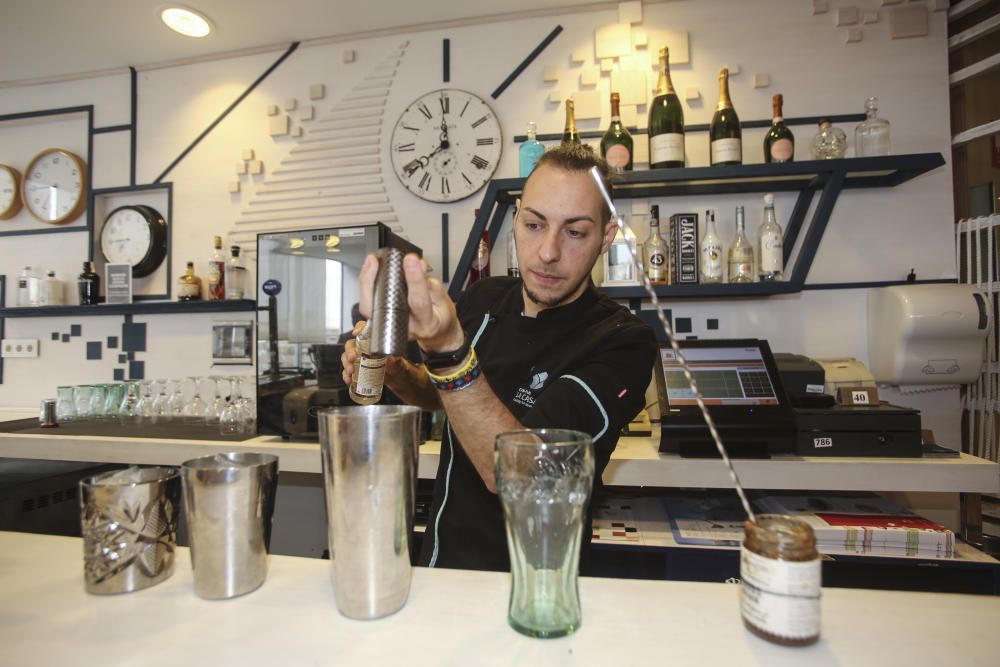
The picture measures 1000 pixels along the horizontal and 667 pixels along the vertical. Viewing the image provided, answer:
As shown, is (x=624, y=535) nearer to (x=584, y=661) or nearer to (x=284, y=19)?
(x=584, y=661)

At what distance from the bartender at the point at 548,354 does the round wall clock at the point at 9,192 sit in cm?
301

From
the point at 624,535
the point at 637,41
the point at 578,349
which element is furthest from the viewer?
the point at 637,41

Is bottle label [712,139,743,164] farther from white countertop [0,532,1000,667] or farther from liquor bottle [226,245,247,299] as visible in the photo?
liquor bottle [226,245,247,299]

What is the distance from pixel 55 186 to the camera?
2.91 metres

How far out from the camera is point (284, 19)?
2441 mm

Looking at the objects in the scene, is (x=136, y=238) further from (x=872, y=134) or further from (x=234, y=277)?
(x=872, y=134)

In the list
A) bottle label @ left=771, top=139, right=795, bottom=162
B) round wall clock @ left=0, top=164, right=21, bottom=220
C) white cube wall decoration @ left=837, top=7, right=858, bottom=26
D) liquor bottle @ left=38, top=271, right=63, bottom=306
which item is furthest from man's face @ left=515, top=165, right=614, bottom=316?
round wall clock @ left=0, top=164, right=21, bottom=220

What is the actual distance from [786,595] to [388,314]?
45 cm

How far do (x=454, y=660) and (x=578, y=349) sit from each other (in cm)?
76

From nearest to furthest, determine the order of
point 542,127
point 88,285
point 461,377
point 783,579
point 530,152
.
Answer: point 783,579 → point 461,377 → point 530,152 → point 542,127 → point 88,285

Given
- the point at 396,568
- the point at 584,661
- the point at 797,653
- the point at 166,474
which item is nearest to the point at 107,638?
the point at 166,474

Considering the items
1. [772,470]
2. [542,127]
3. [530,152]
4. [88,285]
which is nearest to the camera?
[772,470]

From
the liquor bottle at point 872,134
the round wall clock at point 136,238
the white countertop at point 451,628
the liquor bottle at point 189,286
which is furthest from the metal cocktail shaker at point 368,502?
the round wall clock at point 136,238

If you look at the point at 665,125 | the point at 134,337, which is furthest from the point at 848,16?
the point at 134,337
